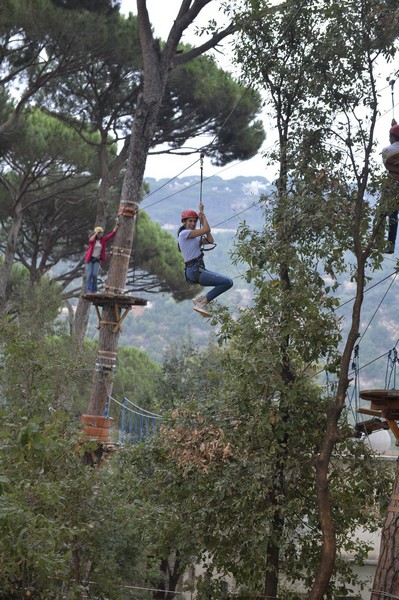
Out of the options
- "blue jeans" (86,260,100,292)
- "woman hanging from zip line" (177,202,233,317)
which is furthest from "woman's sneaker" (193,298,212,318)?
"blue jeans" (86,260,100,292)

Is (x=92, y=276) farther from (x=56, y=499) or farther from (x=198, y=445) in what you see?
(x=56, y=499)

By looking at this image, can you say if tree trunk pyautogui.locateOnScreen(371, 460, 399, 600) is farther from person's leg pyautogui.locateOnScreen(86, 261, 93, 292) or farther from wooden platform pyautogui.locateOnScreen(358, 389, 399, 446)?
person's leg pyautogui.locateOnScreen(86, 261, 93, 292)

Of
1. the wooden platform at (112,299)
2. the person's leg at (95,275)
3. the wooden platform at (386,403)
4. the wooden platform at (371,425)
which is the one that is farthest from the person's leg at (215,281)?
the person's leg at (95,275)

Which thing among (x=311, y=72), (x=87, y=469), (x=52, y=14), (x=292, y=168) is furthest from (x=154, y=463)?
(x=52, y=14)

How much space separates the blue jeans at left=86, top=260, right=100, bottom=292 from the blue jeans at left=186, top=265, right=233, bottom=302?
4.70 metres

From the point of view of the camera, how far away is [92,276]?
45.9ft

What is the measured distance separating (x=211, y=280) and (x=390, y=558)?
9.64ft

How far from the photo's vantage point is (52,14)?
58.0ft

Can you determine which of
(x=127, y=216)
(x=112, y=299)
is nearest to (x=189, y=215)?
(x=112, y=299)

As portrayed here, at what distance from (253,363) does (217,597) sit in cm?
222

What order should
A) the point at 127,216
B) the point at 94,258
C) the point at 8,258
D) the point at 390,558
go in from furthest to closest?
1. the point at 8,258
2. the point at 94,258
3. the point at 127,216
4. the point at 390,558

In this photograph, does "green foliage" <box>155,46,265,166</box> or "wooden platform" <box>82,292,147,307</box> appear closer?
"wooden platform" <box>82,292,147,307</box>

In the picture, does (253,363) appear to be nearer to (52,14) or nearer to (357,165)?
(357,165)

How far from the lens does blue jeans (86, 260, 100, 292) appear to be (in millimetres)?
13805
